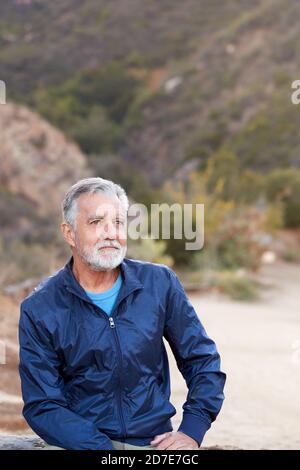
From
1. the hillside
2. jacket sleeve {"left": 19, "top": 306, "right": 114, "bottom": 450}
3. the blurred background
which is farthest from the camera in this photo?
the hillside

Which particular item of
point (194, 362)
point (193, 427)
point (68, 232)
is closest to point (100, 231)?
point (68, 232)

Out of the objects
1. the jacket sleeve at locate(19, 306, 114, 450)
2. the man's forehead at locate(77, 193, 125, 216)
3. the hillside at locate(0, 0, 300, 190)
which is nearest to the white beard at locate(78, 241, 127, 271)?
the man's forehead at locate(77, 193, 125, 216)

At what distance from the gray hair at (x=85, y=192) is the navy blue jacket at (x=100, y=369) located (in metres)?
0.19

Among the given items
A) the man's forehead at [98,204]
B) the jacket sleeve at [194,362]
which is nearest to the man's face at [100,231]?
the man's forehead at [98,204]

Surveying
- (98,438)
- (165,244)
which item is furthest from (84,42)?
(98,438)

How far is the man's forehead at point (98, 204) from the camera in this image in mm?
2818

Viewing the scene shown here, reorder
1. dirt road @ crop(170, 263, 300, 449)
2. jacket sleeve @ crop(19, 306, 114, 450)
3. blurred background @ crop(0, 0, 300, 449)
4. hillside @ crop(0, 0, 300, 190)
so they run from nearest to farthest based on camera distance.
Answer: jacket sleeve @ crop(19, 306, 114, 450) → dirt road @ crop(170, 263, 300, 449) → blurred background @ crop(0, 0, 300, 449) → hillside @ crop(0, 0, 300, 190)

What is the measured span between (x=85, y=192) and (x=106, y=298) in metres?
0.35

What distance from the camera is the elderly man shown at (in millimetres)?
2697

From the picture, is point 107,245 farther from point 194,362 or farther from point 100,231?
point 194,362

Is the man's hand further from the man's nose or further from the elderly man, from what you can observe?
the man's nose

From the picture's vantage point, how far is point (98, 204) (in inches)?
111

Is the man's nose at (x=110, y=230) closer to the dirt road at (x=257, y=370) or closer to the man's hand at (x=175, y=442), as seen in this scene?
the man's hand at (x=175, y=442)

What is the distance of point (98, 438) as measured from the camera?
2645 mm
